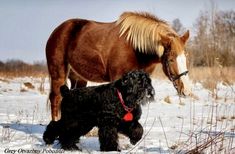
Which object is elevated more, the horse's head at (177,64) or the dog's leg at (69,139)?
the horse's head at (177,64)

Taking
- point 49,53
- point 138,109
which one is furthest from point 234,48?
point 138,109

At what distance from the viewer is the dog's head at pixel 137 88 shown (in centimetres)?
498

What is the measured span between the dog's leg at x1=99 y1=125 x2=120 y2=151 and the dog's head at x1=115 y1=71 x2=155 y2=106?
39 centimetres

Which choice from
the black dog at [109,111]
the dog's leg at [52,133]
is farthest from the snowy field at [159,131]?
the black dog at [109,111]

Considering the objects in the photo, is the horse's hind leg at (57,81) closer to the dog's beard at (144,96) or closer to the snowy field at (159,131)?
the snowy field at (159,131)

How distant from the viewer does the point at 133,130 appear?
5.02 m

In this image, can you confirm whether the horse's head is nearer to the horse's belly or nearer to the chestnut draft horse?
the chestnut draft horse

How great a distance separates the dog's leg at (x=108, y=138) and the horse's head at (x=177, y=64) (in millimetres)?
1719

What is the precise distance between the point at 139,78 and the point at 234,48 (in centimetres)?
2632

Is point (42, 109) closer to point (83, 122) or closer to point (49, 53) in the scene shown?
point (49, 53)

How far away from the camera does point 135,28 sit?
706 cm

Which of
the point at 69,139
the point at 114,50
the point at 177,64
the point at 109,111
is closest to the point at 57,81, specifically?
the point at 114,50

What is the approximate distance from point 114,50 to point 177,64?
1233 mm

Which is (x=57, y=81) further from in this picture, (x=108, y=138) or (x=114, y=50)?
(x=108, y=138)
